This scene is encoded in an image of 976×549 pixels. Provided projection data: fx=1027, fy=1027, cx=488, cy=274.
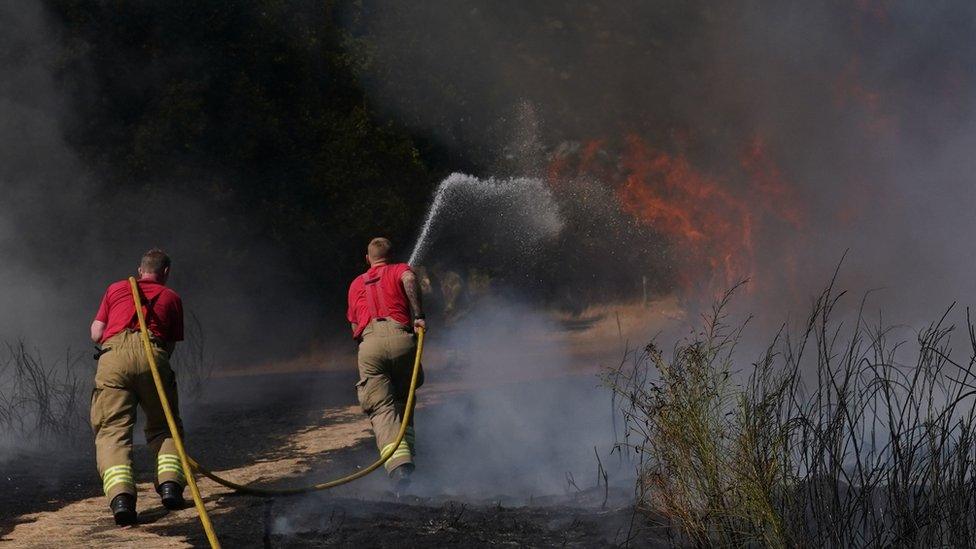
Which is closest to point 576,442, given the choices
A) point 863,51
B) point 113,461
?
point 113,461

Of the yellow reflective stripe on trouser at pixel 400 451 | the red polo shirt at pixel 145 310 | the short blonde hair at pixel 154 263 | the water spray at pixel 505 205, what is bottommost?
the yellow reflective stripe on trouser at pixel 400 451

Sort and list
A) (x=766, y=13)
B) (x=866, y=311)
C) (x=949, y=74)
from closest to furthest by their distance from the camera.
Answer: (x=866, y=311) < (x=949, y=74) < (x=766, y=13)

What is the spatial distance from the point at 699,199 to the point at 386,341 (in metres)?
15.9

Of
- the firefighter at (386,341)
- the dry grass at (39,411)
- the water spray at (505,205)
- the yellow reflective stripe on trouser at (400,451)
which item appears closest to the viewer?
the yellow reflective stripe on trouser at (400,451)

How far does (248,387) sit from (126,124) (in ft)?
15.4

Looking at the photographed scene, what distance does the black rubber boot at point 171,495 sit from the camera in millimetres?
6000

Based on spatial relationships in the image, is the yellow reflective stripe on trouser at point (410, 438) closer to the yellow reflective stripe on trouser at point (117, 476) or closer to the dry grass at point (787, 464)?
the yellow reflective stripe on trouser at point (117, 476)

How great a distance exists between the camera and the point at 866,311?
19.3 metres

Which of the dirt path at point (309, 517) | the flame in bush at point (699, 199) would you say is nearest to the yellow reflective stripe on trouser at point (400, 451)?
the dirt path at point (309, 517)

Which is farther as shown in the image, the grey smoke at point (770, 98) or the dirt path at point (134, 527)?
the grey smoke at point (770, 98)

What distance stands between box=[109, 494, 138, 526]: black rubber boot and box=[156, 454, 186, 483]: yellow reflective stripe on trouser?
0.93 feet

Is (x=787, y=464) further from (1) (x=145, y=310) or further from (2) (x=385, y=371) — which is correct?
(1) (x=145, y=310)

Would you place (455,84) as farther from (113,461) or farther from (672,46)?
(113,461)

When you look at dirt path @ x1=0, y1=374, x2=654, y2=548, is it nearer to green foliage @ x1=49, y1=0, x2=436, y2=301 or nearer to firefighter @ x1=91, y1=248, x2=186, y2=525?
firefighter @ x1=91, y1=248, x2=186, y2=525
